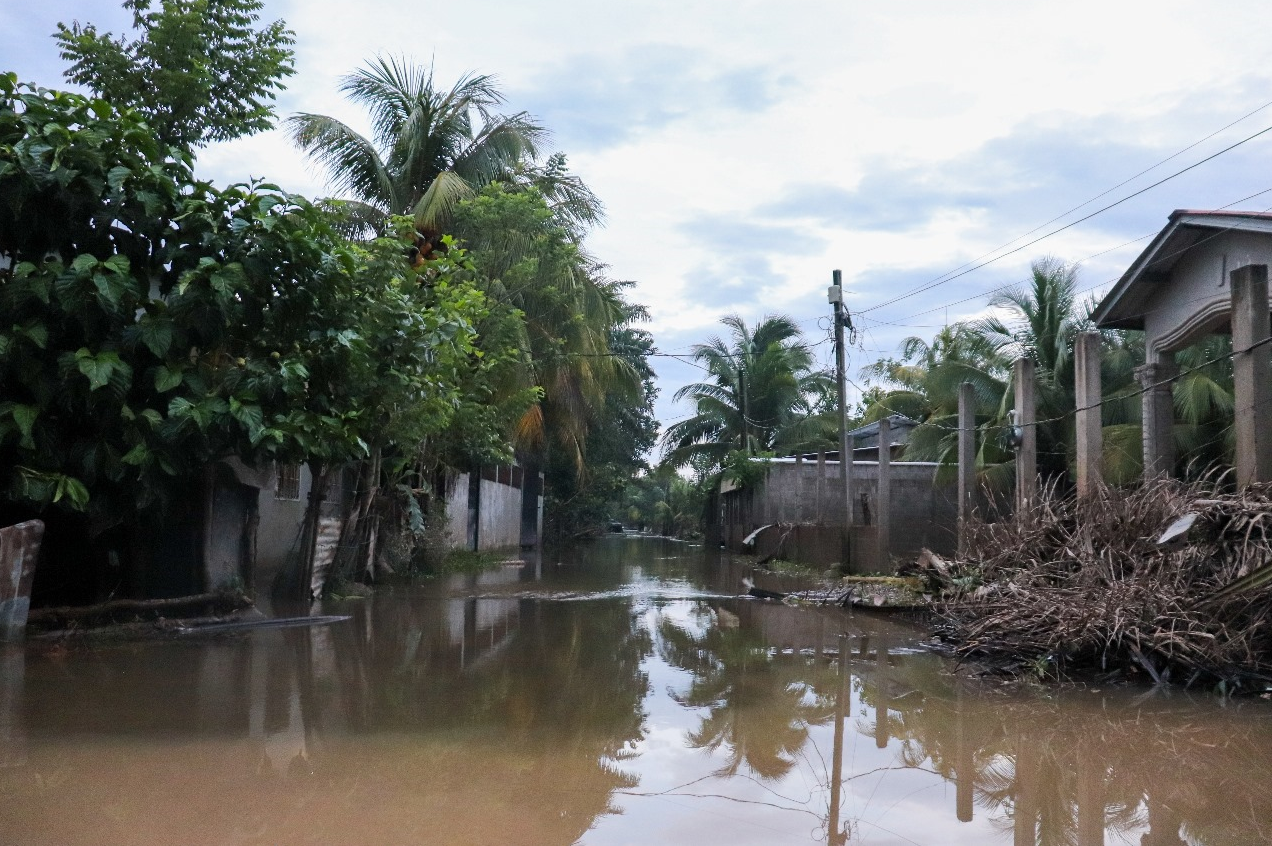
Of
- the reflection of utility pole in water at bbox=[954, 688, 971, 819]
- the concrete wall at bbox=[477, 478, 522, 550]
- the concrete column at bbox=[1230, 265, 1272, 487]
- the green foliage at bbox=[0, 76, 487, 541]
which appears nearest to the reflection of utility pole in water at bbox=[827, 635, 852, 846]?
the reflection of utility pole in water at bbox=[954, 688, 971, 819]

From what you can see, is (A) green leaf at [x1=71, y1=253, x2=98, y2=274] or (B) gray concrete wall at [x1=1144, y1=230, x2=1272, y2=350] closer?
(A) green leaf at [x1=71, y1=253, x2=98, y2=274]

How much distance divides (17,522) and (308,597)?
398 cm

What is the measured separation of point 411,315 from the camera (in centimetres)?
1014

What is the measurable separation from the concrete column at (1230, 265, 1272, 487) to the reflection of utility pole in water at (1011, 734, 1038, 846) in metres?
3.87

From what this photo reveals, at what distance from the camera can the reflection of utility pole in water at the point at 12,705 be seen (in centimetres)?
513

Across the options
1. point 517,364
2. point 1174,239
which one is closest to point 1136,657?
point 1174,239

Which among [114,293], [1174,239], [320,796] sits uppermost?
[1174,239]

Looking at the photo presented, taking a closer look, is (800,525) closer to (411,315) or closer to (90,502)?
(411,315)

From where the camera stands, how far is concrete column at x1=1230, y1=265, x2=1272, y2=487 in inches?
328

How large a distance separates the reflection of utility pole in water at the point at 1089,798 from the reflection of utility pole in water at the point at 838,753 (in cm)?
104

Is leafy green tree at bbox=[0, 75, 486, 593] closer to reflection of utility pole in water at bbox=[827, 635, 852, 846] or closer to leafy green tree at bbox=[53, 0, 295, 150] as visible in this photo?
leafy green tree at bbox=[53, 0, 295, 150]

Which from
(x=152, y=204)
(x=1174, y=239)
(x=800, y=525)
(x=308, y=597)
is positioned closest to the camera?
(x=152, y=204)

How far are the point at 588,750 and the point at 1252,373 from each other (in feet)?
21.5

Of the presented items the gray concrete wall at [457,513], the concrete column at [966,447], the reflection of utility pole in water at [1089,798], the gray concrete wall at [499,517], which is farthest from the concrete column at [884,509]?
the gray concrete wall at [499,517]
